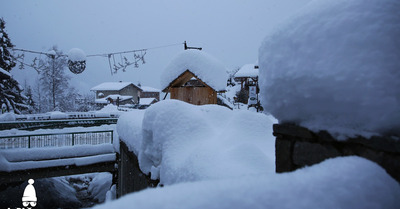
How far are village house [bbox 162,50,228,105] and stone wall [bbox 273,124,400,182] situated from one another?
866cm

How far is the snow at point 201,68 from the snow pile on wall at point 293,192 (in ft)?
30.8

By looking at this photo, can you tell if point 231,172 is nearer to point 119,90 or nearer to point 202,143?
point 202,143

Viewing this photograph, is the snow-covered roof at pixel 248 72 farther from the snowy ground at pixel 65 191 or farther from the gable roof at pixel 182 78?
the snowy ground at pixel 65 191

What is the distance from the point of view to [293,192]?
3.85 ft

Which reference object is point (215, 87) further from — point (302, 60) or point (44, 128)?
point (44, 128)

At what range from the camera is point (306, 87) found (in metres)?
1.73

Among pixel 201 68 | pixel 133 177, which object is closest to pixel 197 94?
pixel 201 68

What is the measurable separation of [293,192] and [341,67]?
34.9 inches

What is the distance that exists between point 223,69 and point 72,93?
37.3 metres

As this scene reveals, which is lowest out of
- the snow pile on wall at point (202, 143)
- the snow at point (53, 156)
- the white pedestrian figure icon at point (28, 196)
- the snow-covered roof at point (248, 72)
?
the white pedestrian figure icon at point (28, 196)

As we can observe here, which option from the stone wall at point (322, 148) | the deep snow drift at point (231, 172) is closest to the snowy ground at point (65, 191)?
the deep snow drift at point (231, 172)

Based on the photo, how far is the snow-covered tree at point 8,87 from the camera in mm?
22469

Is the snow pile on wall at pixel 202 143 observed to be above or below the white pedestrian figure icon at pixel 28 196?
above

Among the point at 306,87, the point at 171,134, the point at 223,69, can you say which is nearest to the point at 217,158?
the point at 171,134
